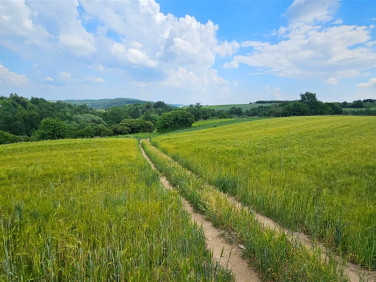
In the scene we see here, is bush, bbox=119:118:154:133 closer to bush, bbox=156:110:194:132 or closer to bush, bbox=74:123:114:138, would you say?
bush, bbox=74:123:114:138

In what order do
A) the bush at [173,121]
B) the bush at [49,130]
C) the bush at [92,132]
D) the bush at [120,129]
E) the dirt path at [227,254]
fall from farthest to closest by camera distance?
the bush at [120,129]
the bush at [173,121]
the bush at [92,132]
the bush at [49,130]
the dirt path at [227,254]

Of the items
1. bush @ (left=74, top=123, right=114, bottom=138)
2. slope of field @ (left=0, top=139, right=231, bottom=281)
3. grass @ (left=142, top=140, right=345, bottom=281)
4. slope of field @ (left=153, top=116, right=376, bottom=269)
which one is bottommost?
bush @ (left=74, top=123, right=114, bottom=138)

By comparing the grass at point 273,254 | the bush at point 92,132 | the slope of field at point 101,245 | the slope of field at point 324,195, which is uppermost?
the slope of field at point 101,245

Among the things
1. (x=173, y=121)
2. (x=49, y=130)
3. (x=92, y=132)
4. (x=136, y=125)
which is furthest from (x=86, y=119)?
(x=173, y=121)

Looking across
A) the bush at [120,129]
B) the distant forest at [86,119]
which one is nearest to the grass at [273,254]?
the distant forest at [86,119]

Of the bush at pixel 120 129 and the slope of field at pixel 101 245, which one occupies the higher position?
the slope of field at pixel 101 245

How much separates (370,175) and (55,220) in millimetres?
12322

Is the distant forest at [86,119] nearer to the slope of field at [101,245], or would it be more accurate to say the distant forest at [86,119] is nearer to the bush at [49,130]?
the bush at [49,130]

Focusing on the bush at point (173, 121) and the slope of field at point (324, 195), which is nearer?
the slope of field at point (324, 195)

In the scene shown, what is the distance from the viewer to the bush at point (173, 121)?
8888cm

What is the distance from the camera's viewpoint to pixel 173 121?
8994cm

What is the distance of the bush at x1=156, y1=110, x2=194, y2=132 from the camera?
88875mm

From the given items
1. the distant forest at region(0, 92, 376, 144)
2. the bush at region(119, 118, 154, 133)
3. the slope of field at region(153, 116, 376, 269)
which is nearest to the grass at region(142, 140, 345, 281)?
the slope of field at region(153, 116, 376, 269)

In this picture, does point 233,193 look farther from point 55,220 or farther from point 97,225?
point 55,220
